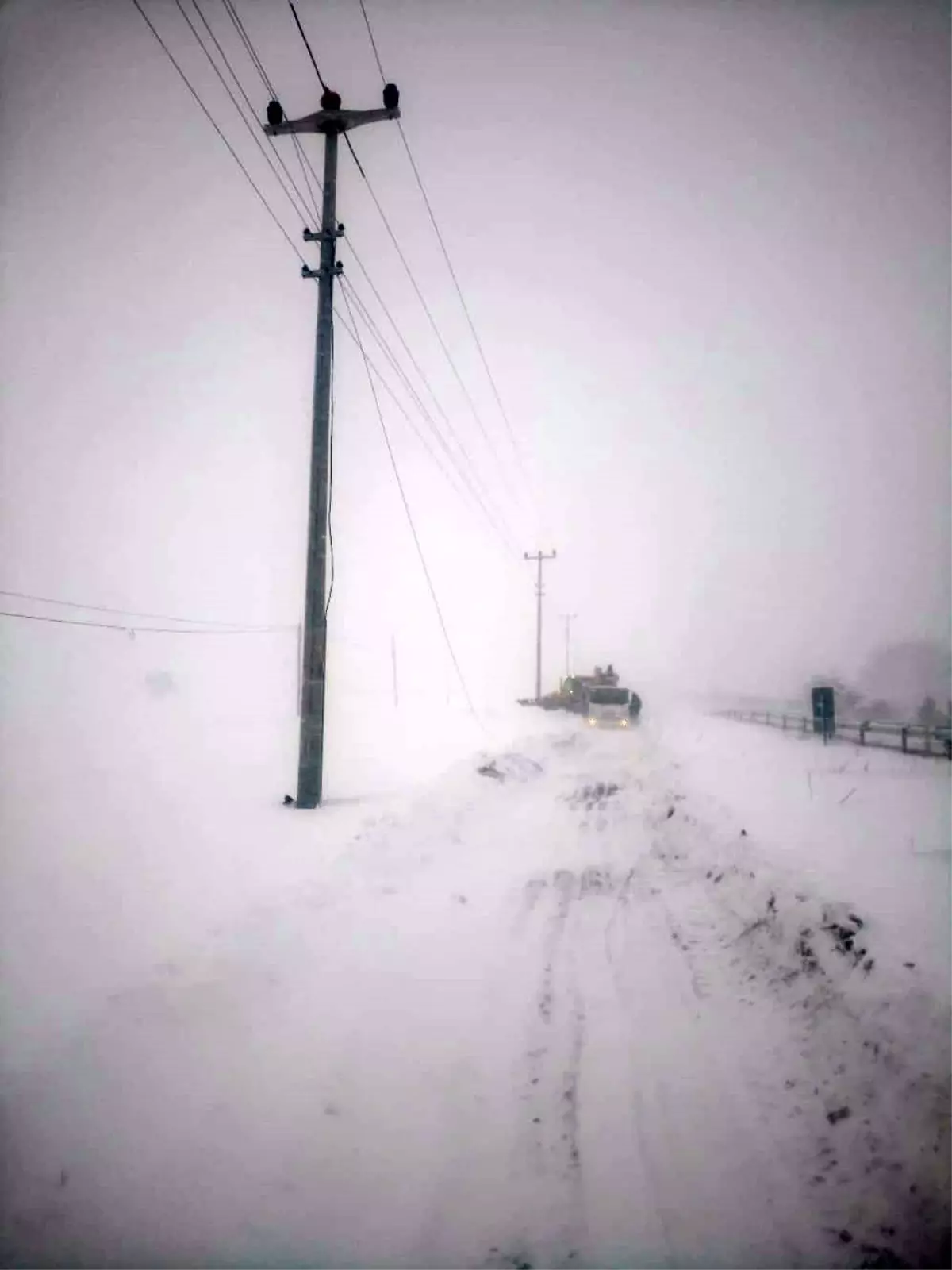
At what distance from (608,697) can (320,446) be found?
2175 centimetres

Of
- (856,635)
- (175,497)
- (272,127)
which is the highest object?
(175,497)

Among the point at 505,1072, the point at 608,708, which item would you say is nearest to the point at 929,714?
the point at 608,708

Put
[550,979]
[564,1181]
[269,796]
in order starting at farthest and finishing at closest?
[269,796]
[550,979]
[564,1181]

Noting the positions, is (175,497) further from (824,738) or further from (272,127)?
(824,738)

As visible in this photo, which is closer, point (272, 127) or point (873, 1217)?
point (873, 1217)

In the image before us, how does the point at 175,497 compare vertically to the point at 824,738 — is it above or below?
above

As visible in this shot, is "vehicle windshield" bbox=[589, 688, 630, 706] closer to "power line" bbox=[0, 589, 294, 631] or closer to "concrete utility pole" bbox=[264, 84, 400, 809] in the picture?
"concrete utility pole" bbox=[264, 84, 400, 809]

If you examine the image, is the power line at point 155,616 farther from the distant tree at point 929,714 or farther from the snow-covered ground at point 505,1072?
the distant tree at point 929,714

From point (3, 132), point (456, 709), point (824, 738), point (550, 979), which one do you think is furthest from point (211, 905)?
point (456, 709)

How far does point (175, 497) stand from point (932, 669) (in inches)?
4314

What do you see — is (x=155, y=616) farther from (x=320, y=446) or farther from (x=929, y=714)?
(x=929, y=714)

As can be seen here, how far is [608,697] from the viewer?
27750mm

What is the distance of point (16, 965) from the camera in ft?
15.1

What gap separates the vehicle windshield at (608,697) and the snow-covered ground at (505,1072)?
68.4 feet
